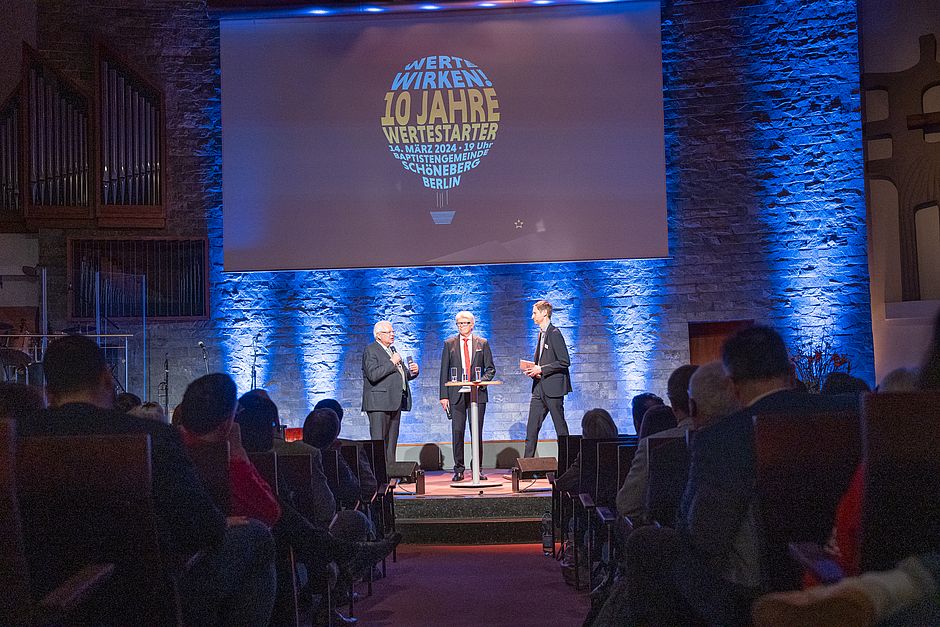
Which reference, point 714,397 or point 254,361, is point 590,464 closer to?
point 714,397

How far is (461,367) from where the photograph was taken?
26.2 feet

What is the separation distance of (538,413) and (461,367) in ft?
2.79

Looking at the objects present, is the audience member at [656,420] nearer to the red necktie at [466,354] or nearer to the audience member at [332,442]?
the audience member at [332,442]

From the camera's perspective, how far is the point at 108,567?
2148mm

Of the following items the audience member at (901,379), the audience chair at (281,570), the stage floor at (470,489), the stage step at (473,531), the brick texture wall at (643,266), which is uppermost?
the brick texture wall at (643,266)

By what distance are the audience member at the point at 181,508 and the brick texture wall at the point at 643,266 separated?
662 centimetres

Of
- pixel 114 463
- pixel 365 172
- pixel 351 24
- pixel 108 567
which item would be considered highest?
pixel 351 24

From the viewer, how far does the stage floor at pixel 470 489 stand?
7.04m

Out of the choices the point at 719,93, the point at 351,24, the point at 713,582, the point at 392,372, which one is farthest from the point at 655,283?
the point at 713,582

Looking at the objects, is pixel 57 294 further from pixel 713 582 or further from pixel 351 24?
pixel 713 582

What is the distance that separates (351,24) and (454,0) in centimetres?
110

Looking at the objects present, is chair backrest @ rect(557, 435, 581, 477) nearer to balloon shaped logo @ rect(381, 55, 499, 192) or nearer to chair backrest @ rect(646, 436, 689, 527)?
chair backrest @ rect(646, 436, 689, 527)

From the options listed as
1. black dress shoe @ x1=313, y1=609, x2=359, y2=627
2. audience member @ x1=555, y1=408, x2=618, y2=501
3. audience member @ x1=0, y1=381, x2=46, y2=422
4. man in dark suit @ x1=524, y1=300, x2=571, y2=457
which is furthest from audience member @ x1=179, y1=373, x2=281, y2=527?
man in dark suit @ x1=524, y1=300, x2=571, y2=457

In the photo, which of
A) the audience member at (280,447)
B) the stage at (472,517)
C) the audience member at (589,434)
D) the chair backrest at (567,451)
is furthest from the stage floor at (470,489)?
the audience member at (280,447)
